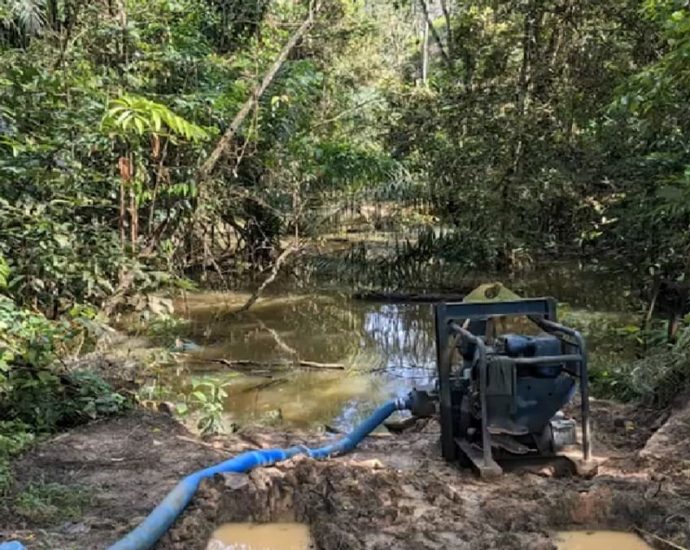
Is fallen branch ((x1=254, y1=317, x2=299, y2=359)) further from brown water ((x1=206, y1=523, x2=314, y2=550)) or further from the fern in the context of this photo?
brown water ((x1=206, y1=523, x2=314, y2=550))

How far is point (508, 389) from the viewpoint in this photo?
13.5ft

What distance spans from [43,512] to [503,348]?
261cm

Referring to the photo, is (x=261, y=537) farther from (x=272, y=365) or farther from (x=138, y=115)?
(x=272, y=365)

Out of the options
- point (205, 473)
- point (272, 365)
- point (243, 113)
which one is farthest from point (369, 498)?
point (243, 113)

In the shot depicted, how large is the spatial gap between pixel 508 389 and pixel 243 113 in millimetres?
5770

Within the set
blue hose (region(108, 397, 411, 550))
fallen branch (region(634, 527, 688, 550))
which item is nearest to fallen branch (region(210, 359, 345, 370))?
blue hose (region(108, 397, 411, 550))

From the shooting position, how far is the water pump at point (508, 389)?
164 inches

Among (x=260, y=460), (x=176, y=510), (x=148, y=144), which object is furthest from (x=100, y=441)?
(x=148, y=144)

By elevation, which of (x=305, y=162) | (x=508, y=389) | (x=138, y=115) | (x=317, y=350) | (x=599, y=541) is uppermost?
(x=138, y=115)

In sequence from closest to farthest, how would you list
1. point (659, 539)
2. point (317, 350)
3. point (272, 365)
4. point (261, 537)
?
point (659, 539) < point (261, 537) < point (272, 365) < point (317, 350)

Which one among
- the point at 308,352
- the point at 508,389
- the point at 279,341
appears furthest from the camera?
the point at 279,341

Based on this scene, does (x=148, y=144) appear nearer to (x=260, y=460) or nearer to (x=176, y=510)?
(x=260, y=460)

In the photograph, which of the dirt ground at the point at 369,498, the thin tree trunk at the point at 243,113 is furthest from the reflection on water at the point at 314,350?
the thin tree trunk at the point at 243,113

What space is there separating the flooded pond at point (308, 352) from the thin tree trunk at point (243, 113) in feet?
6.64
